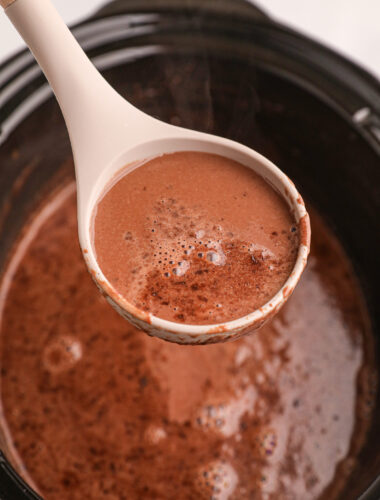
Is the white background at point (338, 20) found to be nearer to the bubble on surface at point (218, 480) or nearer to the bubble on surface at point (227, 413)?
the bubble on surface at point (227, 413)

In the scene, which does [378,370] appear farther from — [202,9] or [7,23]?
[7,23]

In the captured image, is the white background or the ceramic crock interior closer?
the ceramic crock interior

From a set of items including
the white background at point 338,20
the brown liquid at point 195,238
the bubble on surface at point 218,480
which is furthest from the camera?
the white background at point 338,20

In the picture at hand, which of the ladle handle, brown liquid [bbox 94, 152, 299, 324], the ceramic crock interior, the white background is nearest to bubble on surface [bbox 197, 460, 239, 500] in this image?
the ceramic crock interior

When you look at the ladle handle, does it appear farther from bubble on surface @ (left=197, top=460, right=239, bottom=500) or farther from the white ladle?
bubble on surface @ (left=197, top=460, right=239, bottom=500)

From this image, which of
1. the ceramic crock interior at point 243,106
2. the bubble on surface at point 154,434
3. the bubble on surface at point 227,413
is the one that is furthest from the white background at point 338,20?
the bubble on surface at point 154,434

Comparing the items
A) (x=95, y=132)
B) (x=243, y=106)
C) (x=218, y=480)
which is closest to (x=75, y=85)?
(x=95, y=132)

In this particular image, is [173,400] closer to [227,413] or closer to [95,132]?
[227,413]
